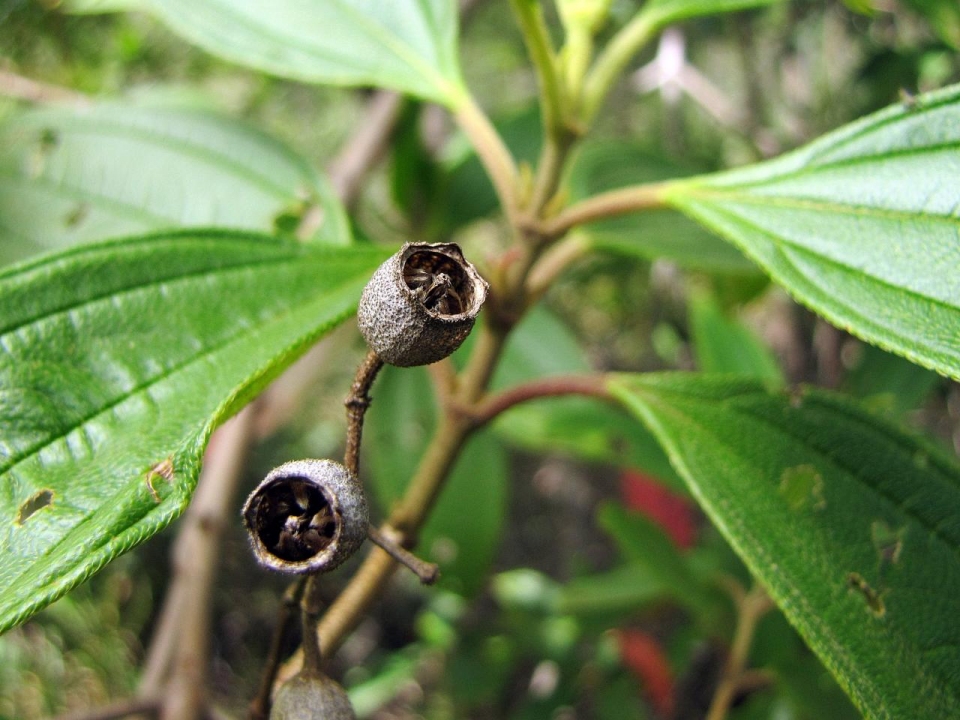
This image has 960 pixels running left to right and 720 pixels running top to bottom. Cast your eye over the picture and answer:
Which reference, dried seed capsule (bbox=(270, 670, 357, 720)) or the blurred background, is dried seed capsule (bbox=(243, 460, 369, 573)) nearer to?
dried seed capsule (bbox=(270, 670, 357, 720))

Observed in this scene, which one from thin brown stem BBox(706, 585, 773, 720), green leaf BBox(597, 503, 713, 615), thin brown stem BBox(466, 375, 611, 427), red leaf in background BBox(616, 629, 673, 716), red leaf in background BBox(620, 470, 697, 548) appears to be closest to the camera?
thin brown stem BBox(466, 375, 611, 427)

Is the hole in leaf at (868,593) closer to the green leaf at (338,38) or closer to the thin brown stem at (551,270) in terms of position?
the thin brown stem at (551,270)

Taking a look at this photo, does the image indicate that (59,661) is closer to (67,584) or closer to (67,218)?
(67,218)

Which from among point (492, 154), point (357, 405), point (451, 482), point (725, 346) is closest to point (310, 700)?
point (357, 405)

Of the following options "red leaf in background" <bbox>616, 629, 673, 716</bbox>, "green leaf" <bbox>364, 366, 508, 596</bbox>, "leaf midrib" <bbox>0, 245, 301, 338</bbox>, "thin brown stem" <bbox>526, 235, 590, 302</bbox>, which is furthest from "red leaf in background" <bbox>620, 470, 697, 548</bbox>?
"leaf midrib" <bbox>0, 245, 301, 338</bbox>

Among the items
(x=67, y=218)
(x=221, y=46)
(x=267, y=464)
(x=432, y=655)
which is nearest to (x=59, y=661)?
(x=267, y=464)

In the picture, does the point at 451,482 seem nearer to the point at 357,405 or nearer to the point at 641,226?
the point at 641,226
